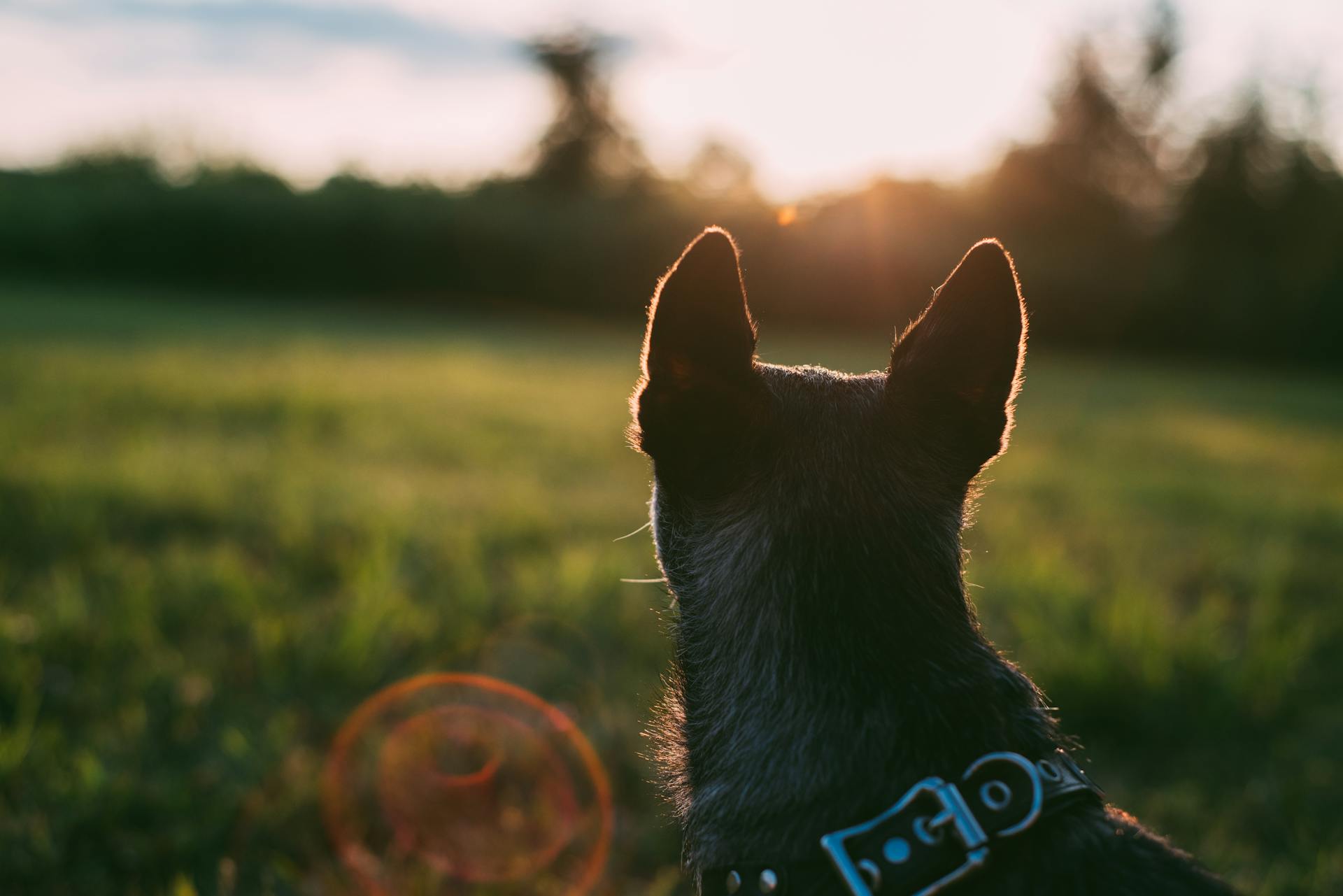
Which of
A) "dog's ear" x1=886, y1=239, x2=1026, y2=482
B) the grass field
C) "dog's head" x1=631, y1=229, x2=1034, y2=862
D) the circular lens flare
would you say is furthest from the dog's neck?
the circular lens flare

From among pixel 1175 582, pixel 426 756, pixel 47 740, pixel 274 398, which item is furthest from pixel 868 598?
pixel 274 398

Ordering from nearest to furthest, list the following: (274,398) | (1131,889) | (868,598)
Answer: (1131,889)
(868,598)
(274,398)

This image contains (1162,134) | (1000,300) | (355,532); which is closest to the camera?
(1000,300)

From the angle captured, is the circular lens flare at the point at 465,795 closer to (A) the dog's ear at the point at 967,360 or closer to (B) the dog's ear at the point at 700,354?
(B) the dog's ear at the point at 700,354

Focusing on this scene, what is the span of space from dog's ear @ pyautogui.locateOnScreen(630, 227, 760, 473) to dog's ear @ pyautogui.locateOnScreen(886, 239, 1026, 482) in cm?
32

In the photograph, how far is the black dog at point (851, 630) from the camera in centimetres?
146

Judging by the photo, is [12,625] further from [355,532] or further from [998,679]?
[998,679]

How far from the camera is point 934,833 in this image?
4.57ft

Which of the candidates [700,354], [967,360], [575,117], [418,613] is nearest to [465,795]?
[418,613]

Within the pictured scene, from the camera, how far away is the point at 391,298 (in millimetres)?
27750

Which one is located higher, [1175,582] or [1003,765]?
[1003,765]

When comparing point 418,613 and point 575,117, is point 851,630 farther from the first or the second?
point 575,117

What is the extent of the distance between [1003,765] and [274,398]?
8834mm

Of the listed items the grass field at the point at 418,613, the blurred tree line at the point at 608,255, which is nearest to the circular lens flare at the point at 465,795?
the grass field at the point at 418,613
